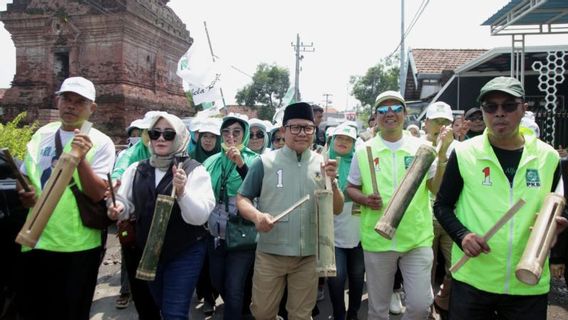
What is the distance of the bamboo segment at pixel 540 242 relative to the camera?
81.1 inches

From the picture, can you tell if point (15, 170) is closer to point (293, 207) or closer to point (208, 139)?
point (293, 207)

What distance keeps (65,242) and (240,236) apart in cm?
134

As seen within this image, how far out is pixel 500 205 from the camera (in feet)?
8.22

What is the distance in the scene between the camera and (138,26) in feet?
65.6

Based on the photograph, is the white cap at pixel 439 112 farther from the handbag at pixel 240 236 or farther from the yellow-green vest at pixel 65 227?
the yellow-green vest at pixel 65 227

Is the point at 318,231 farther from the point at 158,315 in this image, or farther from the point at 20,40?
the point at 20,40

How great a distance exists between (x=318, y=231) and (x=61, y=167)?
1656mm

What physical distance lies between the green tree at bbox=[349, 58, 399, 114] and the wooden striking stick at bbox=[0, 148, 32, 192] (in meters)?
45.6

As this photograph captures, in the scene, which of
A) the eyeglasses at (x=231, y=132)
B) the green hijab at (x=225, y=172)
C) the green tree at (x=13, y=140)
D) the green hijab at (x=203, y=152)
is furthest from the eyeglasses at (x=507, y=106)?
the green tree at (x=13, y=140)

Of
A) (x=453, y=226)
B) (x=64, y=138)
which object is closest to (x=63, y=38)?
(x=64, y=138)

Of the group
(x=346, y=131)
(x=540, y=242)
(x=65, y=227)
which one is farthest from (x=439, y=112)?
(x=65, y=227)

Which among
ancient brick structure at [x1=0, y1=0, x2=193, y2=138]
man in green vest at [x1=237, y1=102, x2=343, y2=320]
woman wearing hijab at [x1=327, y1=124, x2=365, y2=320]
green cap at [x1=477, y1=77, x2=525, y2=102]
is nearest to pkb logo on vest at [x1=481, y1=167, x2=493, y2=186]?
green cap at [x1=477, y1=77, x2=525, y2=102]

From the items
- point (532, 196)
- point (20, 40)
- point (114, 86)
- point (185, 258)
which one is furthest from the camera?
point (20, 40)

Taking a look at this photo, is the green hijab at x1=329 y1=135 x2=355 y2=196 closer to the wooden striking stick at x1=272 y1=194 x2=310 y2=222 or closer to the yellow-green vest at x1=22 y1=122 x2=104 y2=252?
the wooden striking stick at x1=272 y1=194 x2=310 y2=222
